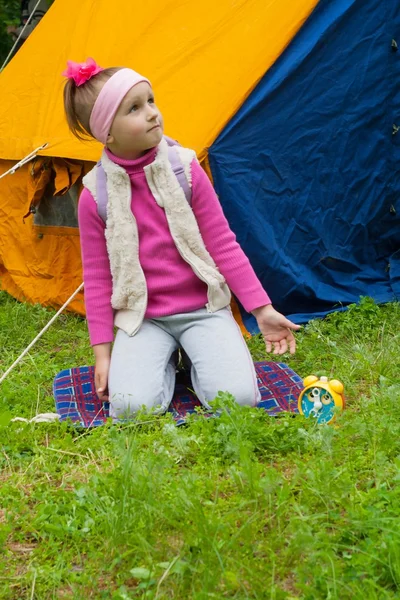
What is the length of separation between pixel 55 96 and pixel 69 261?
83cm

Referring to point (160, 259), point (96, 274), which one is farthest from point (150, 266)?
point (96, 274)

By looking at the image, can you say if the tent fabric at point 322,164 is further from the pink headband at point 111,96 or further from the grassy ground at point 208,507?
the grassy ground at point 208,507

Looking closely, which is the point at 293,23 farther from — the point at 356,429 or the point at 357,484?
the point at 357,484

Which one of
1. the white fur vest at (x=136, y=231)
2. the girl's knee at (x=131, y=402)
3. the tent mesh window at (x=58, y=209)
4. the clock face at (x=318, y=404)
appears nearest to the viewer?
the clock face at (x=318, y=404)

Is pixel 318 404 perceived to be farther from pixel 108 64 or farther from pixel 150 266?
pixel 108 64

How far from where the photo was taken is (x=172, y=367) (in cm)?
325

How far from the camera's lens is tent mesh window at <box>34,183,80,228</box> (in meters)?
4.43

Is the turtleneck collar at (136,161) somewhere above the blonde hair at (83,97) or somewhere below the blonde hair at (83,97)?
below

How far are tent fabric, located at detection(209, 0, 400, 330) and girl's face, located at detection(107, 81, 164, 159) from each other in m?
0.73

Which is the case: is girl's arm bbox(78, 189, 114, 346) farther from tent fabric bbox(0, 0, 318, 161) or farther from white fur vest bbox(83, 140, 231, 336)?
tent fabric bbox(0, 0, 318, 161)

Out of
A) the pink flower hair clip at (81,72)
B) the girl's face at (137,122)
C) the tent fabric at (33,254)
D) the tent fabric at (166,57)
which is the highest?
the pink flower hair clip at (81,72)

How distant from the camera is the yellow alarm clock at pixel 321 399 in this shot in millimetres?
2744

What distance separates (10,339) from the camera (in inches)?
162

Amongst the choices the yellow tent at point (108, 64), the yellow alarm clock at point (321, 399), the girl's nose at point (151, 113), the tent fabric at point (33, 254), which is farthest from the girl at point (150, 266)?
the tent fabric at point (33, 254)
